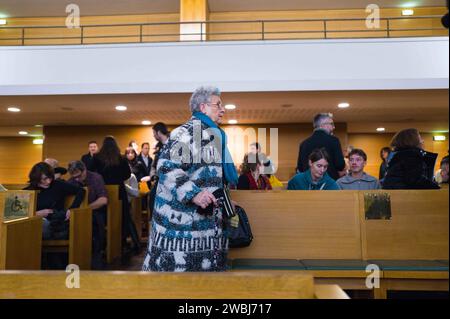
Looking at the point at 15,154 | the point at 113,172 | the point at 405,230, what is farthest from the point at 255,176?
the point at 15,154

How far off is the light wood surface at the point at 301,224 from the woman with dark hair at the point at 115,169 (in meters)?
2.31

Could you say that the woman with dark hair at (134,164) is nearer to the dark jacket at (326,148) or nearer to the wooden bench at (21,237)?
the wooden bench at (21,237)

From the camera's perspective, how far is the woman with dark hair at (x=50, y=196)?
3.60m

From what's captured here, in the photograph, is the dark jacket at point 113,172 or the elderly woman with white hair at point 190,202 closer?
the elderly woman with white hair at point 190,202

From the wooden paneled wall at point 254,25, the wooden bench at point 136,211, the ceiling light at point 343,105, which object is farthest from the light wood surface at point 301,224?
the wooden paneled wall at point 254,25

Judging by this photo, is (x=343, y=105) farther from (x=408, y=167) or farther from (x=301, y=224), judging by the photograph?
(x=301, y=224)

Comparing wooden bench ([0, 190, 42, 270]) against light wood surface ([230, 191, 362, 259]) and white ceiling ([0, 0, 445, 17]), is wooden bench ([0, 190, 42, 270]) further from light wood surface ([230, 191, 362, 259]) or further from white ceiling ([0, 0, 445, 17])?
white ceiling ([0, 0, 445, 17])

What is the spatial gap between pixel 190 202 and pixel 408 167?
1849 millimetres

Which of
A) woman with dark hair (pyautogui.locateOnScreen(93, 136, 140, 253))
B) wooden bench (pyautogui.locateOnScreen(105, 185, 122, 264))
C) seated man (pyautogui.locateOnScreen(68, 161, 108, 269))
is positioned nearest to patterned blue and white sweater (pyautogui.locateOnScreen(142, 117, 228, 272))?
seated man (pyautogui.locateOnScreen(68, 161, 108, 269))

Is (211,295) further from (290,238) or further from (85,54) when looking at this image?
(85,54)

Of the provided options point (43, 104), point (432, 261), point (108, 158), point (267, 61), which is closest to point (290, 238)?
point (432, 261)

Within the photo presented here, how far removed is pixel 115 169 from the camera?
15.8ft

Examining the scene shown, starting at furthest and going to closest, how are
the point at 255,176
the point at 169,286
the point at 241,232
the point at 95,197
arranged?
1. the point at 95,197
2. the point at 255,176
3. the point at 241,232
4. the point at 169,286
